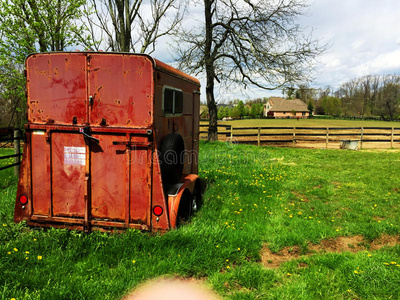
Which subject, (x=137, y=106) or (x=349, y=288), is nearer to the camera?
(x=349, y=288)

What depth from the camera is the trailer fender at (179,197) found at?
4.12m

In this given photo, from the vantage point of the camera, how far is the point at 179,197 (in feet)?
14.2

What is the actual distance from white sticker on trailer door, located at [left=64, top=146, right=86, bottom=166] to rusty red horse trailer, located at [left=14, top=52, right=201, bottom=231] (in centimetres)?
1

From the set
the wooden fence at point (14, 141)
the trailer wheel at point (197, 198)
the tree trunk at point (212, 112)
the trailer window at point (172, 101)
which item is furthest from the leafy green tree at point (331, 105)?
the wooden fence at point (14, 141)

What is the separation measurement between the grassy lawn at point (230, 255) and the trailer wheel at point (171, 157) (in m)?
0.83

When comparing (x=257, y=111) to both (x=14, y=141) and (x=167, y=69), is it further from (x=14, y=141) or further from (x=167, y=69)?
(x=167, y=69)

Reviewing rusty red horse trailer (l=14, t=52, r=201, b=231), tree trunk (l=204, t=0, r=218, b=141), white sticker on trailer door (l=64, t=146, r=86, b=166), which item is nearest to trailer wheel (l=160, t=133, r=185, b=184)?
rusty red horse trailer (l=14, t=52, r=201, b=231)

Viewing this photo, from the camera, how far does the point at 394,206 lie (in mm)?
6465

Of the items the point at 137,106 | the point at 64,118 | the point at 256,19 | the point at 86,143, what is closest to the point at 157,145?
the point at 137,106

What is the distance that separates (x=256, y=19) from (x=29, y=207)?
15.5 m

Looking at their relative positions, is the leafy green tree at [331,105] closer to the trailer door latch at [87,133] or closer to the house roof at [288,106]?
the house roof at [288,106]

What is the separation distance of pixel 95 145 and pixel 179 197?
145cm

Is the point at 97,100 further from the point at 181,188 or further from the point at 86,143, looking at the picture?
the point at 181,188

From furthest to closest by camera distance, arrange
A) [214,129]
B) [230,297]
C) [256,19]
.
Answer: [214,129]
[256,19]
[230,297]
